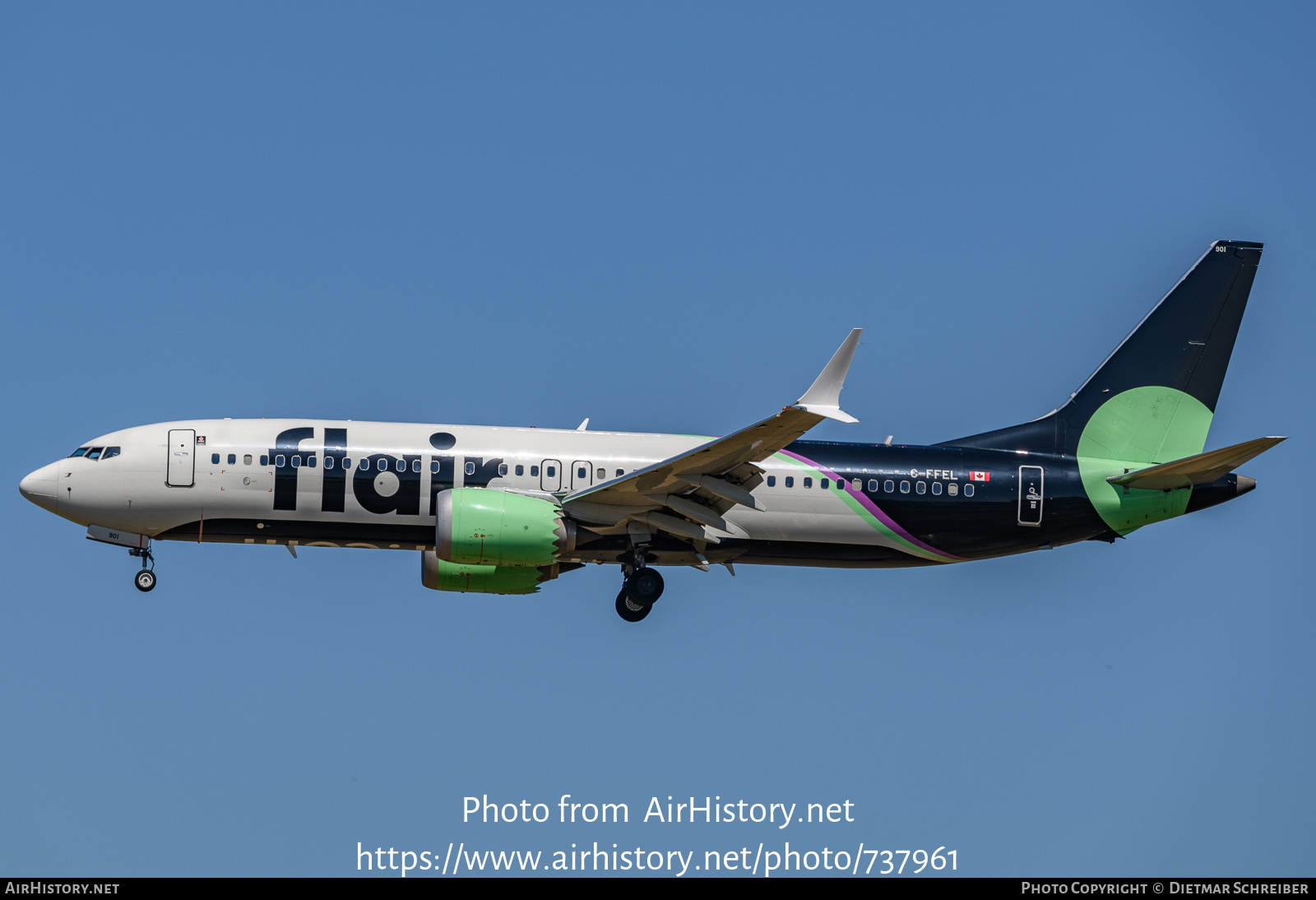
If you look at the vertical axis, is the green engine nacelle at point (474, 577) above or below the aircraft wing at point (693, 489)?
below

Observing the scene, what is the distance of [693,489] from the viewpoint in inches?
1330

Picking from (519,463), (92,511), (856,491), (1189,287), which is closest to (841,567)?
(856,491)

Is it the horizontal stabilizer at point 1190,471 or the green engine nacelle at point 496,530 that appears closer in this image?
the green engine nacelle at point 496,530

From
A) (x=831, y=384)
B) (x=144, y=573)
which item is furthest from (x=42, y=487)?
(x=831, y=384)

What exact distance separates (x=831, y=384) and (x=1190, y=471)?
11.6 metres

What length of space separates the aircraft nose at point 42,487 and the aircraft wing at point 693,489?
1259 centimetres

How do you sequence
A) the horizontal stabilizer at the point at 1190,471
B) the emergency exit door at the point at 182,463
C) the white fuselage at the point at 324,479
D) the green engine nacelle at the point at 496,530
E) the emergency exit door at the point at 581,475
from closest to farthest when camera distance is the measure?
the green engine nacelle at the point at 496,530, the horizontal stabilizer at the point at 1190,471, the white fuselage at the point at 324,479, the emergency exit door at the point at 182,463, the emergency exit door at the point at 581,475

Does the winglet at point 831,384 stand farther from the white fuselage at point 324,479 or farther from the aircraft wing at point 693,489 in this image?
the white fuselage at point 324,479

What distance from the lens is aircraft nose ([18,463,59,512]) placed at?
34.6 m

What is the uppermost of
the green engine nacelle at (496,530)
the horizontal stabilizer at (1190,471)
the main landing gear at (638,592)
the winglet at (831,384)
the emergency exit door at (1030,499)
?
the winglet at (831,384)

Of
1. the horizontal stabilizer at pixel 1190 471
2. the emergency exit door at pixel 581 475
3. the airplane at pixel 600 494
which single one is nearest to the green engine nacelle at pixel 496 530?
the airplane at pixel 600 494

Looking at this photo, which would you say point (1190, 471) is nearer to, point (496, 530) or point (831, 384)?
point (831, 384)

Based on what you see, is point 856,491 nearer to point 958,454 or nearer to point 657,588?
point 958,454

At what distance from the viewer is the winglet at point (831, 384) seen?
28.9 meters
